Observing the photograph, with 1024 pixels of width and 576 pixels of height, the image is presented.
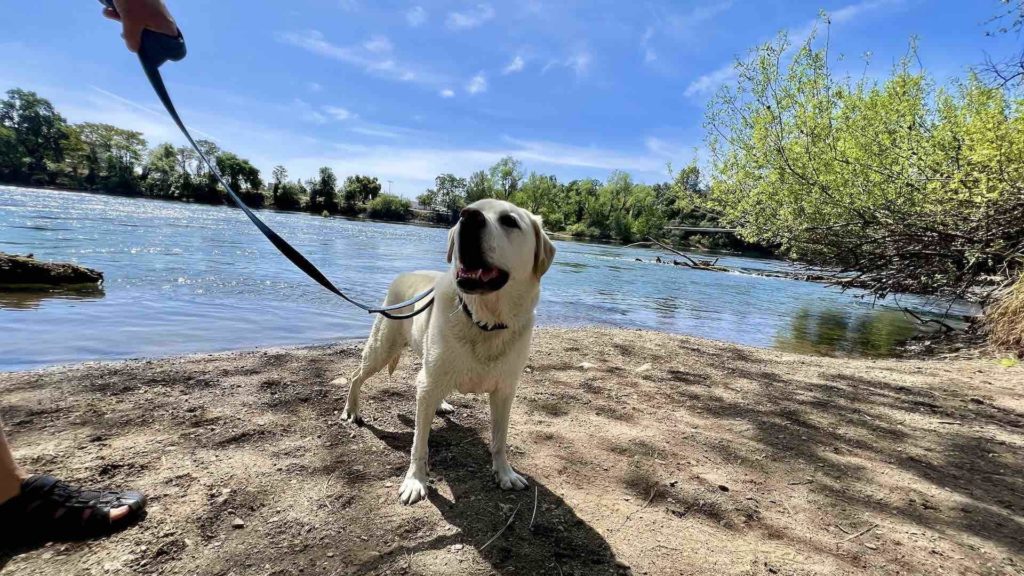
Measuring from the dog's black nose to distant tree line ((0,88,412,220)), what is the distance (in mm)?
94999

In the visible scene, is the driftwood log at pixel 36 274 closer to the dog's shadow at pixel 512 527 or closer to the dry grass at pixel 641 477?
→ the dog's shadow at pixel 512 527

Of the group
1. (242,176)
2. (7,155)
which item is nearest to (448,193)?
(242,176)

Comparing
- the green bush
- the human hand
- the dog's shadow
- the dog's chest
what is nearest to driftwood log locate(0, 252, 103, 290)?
the human hand

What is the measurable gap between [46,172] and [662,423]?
130 m

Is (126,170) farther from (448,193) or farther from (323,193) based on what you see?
(448,193)

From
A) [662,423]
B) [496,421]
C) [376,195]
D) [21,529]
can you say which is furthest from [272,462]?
[376,195]

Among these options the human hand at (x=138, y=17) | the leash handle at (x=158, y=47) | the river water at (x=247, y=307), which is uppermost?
the human hand at (x=138, y=17)

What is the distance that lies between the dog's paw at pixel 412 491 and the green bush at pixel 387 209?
112m

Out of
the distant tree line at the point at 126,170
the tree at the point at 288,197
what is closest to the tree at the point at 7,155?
the distant tree line at the point at 126,170

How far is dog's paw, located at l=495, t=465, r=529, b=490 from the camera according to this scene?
305 centimetres

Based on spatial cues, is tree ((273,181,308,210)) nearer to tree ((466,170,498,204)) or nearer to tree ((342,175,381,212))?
tree ((342,175,381,212))

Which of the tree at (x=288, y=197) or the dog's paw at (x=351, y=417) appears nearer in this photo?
the dog's paw at (x=351, y=417)

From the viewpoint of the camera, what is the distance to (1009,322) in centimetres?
898

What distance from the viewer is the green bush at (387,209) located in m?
110
